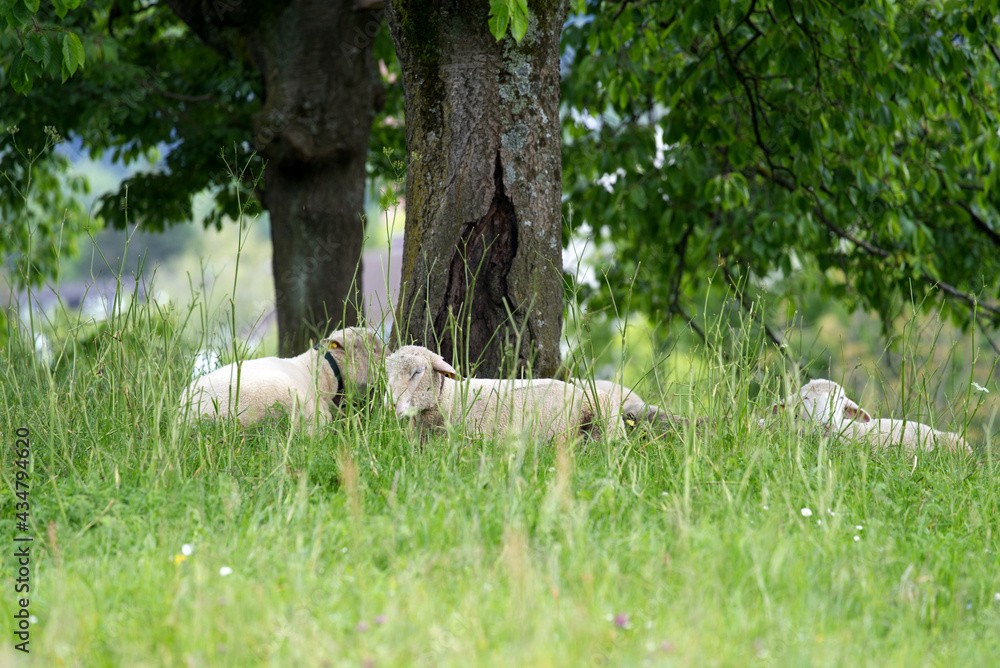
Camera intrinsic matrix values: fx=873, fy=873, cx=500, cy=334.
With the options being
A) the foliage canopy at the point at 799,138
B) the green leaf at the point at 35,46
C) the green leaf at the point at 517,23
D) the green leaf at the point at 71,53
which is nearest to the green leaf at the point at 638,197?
the foliage canopy at the point at 799,138

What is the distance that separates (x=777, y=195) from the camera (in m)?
7.36

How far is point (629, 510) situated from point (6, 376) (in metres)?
2.67

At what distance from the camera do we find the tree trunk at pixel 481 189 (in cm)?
396

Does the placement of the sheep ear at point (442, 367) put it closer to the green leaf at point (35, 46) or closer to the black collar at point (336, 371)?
the black collar at point (336, 371)

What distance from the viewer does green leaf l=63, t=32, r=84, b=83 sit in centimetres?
387

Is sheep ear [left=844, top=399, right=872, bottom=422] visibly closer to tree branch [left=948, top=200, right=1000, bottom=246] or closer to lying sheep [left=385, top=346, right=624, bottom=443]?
lying sheep [left=385, top=346, right=624, bottom=443]

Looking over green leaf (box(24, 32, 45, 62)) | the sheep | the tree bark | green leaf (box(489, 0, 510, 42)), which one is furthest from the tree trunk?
the tree bark

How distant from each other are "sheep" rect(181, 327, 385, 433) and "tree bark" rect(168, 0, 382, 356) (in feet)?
8.47

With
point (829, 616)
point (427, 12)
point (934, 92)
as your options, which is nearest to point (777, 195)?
point (934, 92)

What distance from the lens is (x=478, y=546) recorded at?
7.71ft

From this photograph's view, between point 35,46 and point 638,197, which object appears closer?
point 35,46

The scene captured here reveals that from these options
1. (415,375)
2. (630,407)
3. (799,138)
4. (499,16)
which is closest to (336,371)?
(415,375)

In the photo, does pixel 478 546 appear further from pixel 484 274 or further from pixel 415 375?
pixel 484 274

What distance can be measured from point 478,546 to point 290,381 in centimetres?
185
